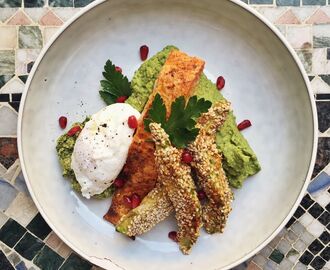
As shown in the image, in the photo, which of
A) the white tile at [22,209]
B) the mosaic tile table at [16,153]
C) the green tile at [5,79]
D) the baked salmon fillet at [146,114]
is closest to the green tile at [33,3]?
the mosaic tile table at [16,153]

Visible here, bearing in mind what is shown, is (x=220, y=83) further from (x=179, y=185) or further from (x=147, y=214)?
(x=147, y=214)

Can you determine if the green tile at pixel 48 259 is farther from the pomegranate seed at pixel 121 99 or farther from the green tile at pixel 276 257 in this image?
the green tile at pixel 276 257

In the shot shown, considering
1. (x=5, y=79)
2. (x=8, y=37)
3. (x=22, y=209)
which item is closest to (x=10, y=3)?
(x=8, y=37)

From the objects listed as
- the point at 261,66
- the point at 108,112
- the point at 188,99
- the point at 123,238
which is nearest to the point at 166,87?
the point at 188,99

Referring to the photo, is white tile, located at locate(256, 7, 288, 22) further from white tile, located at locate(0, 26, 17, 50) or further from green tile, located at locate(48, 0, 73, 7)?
white tile, located at locate(0, 26, 17, 50)

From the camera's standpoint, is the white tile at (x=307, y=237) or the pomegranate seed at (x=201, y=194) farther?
the white tile at (x=307, y=237)
